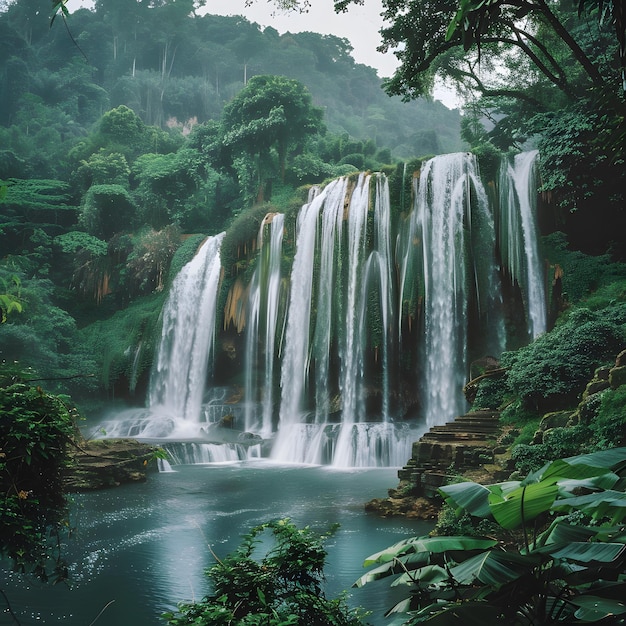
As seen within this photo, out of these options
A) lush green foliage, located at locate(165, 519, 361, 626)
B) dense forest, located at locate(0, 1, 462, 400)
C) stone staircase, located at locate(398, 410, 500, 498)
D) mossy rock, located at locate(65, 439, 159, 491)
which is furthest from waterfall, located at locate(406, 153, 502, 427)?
lush green foliage, located at locate(165, 519, 361, 626)

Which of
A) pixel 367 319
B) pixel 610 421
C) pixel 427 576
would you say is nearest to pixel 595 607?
pixel 427 576

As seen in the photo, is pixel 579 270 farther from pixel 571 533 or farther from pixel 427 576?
pixel 427 576

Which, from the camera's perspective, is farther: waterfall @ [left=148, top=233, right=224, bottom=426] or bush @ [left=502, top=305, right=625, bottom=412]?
waterfall @ [left=148, top=233, right=224, bottom=426]

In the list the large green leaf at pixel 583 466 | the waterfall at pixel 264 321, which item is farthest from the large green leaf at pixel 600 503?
the waterfall at pixel 264 321

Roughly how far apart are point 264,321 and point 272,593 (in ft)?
55.9

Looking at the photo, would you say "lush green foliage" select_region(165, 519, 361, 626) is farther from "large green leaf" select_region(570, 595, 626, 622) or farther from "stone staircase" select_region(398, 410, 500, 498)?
"stone staircase" select_region(398, 410, 500, 498)

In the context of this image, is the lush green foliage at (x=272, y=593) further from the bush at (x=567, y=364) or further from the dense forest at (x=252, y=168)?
the bush at (x=567, y=364)

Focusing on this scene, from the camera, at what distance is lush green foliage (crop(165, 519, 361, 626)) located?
3320 mm

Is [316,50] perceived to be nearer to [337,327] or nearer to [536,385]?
[337,327]

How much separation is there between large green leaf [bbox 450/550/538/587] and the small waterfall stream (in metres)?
11.9

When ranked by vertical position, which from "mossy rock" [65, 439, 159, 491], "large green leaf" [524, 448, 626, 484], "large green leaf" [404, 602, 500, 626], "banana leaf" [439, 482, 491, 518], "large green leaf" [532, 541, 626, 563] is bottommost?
"mossy rock" [65, 439, 159, 491]

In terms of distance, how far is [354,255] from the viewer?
60.8ft

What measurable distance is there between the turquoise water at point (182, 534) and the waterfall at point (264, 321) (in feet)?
20.1

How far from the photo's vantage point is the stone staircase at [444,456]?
9094 millimetres
